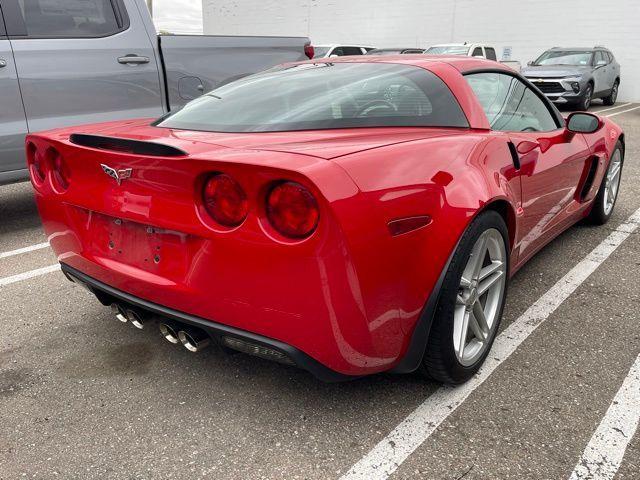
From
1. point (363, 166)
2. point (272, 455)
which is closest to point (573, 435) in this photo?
point (272, 455)

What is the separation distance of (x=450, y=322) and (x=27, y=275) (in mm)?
2798

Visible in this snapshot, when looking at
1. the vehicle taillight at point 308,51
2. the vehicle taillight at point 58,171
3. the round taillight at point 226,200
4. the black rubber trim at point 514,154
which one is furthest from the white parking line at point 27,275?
the vehicle taillight at point 308,51

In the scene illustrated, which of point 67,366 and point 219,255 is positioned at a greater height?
point 219,255

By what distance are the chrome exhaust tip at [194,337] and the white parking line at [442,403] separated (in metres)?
0.69

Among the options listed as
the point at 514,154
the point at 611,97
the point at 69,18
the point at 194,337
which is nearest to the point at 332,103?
the point at 514,154

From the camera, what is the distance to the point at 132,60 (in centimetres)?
479

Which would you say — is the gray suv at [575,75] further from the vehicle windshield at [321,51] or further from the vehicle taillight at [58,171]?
the vehicle taillight at [58,171]

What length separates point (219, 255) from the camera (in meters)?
1.86

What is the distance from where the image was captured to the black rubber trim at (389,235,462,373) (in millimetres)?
2047

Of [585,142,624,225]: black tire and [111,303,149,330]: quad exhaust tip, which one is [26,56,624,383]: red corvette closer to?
[111,303,149,330]: quad exhaust tip

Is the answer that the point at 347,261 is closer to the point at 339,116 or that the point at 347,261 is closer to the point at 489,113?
the point at 339,116

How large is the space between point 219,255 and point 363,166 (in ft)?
1.80

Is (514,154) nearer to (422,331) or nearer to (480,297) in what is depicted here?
(480,297)

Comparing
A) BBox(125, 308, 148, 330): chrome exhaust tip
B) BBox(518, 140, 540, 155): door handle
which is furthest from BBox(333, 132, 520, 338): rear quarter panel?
BBox(125, 308, 148, 330): chrome exhaust tip
